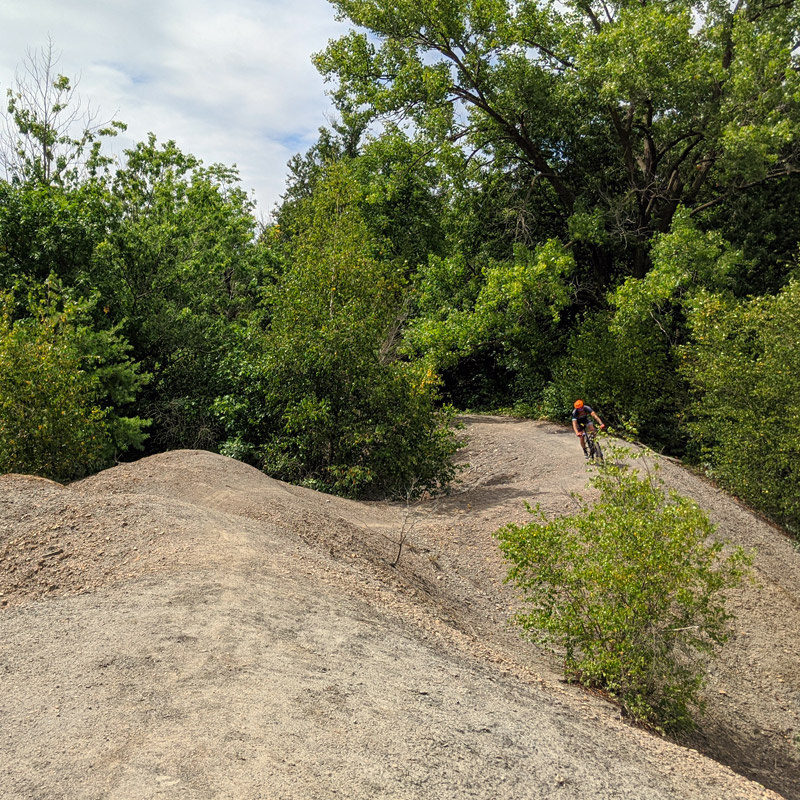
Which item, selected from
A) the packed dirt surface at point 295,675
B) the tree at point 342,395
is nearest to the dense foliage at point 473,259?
the tree at point 342,395

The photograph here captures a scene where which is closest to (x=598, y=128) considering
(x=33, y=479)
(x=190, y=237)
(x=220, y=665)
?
(x=190, y=237)

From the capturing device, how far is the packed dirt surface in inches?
138

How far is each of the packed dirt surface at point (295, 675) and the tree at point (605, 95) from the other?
41.2ft

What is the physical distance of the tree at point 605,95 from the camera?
16781 mm

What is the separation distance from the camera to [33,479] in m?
8.59

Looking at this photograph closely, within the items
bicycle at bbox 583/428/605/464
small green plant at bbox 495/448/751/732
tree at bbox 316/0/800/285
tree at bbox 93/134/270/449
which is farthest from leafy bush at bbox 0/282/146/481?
tree at bbox 316/0/800/285

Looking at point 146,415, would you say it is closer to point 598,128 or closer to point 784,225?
point 598,128

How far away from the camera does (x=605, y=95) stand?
1739 cm

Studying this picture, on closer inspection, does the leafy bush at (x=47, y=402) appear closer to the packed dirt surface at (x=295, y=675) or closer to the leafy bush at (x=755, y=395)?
the packed dirt surface at (x=295, y=675)

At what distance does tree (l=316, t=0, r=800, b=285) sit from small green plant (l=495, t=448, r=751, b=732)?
42.7ft

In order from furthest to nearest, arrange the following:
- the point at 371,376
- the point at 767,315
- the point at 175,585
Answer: the point at 767,315 → the point at 371,376 → the point at 175,585

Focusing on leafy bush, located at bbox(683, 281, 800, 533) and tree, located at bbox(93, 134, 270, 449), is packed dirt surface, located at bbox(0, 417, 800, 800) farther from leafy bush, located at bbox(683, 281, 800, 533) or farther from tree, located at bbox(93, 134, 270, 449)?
tree, located at bbox(93, 134, 270, 449)

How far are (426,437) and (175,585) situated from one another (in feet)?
26.5

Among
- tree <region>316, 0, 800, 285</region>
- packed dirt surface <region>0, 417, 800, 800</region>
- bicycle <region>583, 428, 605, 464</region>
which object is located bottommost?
packed dirt surface <region>0, 417, 800, 800</region>
